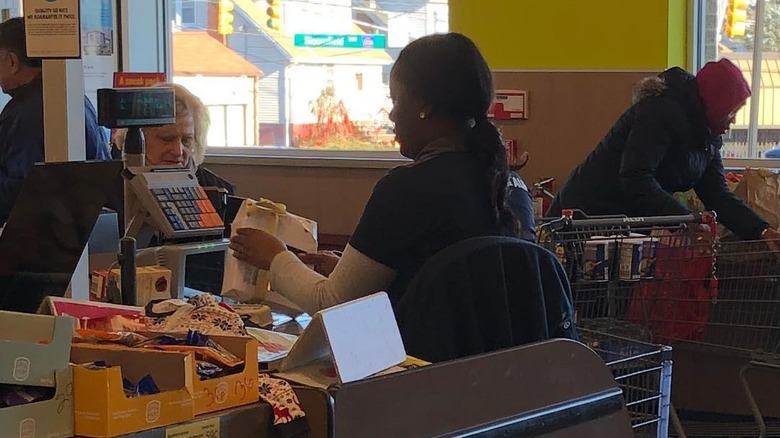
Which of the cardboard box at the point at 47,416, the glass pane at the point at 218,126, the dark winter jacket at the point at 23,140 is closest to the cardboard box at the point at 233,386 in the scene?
the cardboard box at the point at 47,416

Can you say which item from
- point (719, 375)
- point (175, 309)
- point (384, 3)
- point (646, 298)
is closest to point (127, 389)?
point (175, 309)

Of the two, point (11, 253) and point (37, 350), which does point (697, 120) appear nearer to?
point (11, 253)

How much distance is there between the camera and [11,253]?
178 centimetres

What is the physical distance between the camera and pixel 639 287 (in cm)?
364

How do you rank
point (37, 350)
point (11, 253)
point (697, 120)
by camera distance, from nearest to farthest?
point (37, 350)
point (11, 253)
point (697, 120)

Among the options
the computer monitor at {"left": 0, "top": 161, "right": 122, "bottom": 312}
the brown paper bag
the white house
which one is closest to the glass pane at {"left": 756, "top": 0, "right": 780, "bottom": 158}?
the brown paper bag

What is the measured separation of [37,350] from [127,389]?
12cm

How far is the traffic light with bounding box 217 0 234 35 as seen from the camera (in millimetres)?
6293

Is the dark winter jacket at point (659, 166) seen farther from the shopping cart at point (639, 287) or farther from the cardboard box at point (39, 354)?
the cardboard box at point (39, 354)

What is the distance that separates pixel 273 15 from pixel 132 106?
13.2 feet

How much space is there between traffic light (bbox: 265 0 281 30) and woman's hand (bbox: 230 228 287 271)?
3878mm

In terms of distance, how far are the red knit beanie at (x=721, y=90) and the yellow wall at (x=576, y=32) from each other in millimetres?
768

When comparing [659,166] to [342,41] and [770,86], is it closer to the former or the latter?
[770,86]

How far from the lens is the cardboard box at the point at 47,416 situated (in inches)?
46.7
